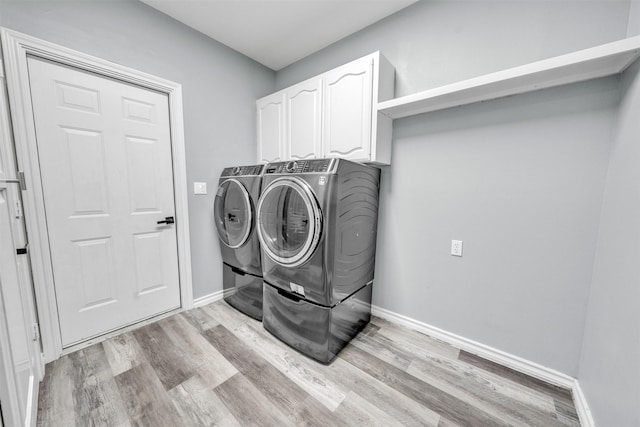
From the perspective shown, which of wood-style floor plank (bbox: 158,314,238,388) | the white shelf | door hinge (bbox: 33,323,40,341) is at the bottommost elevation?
wood-style floor plank (bbox: 158,314,238,388)

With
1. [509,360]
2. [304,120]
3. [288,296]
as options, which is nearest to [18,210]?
[288,296]

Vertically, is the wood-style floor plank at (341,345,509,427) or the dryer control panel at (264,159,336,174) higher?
the dryer control panel at (264,159,336,174)

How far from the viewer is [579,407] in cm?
125

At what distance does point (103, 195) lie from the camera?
1757mm

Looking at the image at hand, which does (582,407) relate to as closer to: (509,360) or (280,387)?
(509,360)

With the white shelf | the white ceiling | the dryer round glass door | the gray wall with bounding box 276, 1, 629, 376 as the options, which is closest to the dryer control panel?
the dryer round glass door

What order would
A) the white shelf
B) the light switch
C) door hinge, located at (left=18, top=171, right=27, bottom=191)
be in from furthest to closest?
the light switch
door hinge, located at (left=18, top=171, right=27, bottom=191)
the white shelf

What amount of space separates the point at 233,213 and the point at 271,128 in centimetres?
101

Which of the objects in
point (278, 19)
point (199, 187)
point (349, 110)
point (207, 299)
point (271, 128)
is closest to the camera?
point (349, 110)

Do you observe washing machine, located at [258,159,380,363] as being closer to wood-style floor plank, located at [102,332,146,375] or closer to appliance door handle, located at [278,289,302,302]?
appliance door handle, located at [278,289,302,302]

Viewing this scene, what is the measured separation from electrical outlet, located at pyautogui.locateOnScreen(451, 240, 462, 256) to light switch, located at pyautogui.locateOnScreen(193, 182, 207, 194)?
2.26m

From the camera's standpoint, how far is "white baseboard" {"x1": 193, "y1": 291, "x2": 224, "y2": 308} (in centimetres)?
229

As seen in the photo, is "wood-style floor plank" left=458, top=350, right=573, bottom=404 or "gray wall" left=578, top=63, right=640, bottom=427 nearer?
"gray wall" left=578, top=63, right=640, bottom=427

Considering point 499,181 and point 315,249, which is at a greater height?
point 499,181
